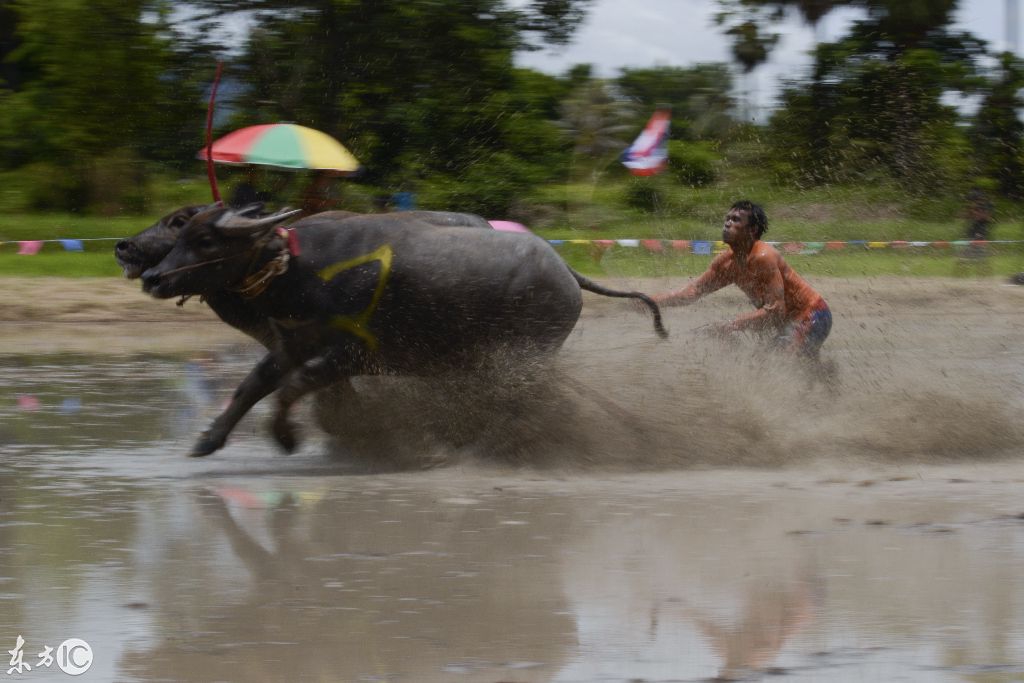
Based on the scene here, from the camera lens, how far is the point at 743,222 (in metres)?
7.56

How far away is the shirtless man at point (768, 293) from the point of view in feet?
24.8

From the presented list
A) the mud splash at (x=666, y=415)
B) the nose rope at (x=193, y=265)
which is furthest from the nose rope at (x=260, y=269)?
the mud splash at (x=666, y=415)

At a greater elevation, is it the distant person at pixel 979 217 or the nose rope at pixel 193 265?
the nose rope at pixel 193 265

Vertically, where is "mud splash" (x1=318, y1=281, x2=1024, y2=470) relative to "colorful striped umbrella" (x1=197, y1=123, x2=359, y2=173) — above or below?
above

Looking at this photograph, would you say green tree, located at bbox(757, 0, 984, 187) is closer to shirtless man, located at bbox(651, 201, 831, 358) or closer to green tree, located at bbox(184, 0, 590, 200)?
green tree, located at bbox(184, 0, 590, 200)

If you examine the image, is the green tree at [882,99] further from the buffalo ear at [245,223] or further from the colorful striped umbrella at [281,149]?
the buffalo ear at [245,223]

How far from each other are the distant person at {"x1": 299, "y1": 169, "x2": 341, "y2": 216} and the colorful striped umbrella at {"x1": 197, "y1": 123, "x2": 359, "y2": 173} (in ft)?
1.92

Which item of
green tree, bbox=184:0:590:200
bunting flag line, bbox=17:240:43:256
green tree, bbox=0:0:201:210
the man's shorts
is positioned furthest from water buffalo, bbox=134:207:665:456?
green tree, bbox=0:0:201:210

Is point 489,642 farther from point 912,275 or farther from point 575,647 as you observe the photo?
point 912,275

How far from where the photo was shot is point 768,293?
24.9 feet

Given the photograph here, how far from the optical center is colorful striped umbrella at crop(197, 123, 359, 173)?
1293cm

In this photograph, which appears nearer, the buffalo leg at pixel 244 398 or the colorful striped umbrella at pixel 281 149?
the buffalo leg at pixel 244 398

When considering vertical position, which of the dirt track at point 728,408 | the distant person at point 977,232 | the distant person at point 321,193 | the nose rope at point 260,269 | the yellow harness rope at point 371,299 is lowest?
the distant person at point 977,232

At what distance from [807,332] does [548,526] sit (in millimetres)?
2593
